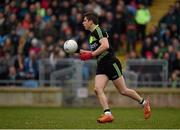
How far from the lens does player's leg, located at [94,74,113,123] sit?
1548 centimetres

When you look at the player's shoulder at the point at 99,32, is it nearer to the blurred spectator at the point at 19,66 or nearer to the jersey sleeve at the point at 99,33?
the jersey sleeve at the point at 99,33

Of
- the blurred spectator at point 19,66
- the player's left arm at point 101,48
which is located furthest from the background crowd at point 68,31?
the player's left arm at point 101,48

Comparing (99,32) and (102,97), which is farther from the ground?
(99,32)

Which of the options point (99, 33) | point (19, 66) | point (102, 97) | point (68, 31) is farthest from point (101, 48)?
point (68, 31)

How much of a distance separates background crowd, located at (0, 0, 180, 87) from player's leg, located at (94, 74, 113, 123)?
9.31 meters

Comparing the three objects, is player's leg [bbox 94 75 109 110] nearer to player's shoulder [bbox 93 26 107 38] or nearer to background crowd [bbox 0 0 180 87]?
player's shoulder [bbox 93 26 107 38]

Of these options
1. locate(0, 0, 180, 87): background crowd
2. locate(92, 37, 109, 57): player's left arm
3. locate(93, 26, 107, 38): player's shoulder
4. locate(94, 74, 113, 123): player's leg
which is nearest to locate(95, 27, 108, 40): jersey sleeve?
locate(93, 26, 107, 38): player's shoulder

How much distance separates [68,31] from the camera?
2706 centimetres

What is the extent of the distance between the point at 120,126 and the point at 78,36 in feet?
40.3

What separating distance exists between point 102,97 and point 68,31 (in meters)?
→ 11.6

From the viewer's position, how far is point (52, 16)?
2817cm

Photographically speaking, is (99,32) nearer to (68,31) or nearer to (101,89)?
(101,89)

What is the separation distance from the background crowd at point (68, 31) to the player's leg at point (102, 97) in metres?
9.31

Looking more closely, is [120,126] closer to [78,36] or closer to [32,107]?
[32,107]
